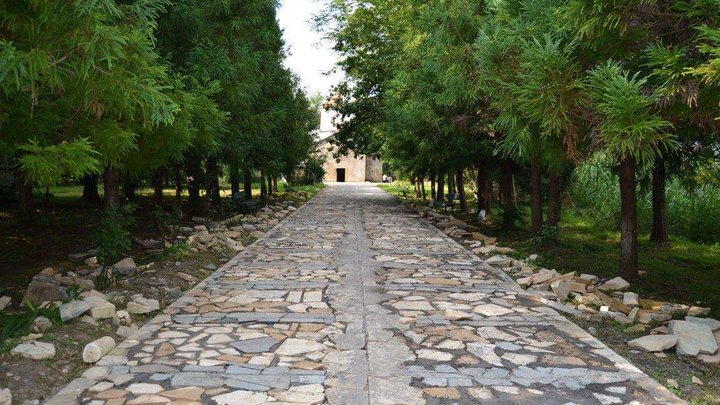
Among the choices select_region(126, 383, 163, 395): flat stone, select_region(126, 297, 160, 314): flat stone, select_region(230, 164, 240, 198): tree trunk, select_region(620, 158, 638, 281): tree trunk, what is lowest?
select_region(126, 383, 163, 395): flat stone

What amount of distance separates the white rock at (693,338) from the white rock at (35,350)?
568 centimetres

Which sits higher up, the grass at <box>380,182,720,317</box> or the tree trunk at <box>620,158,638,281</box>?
the tree trunk at <box>620,158,638,281</box>

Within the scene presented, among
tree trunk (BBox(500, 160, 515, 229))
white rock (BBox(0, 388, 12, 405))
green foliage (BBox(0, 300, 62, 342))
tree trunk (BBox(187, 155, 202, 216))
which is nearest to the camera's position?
white rock (BBox(0, 388, 12, 405))

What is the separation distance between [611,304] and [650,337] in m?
1.39

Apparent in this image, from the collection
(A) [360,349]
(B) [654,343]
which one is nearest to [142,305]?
(A) [360,349]

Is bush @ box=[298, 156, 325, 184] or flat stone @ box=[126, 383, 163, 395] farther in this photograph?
bush @ box=[298, 156, 325, 184]

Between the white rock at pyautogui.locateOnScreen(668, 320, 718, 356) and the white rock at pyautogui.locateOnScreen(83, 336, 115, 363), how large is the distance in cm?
531

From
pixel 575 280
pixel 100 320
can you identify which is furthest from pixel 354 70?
pixel 100 320

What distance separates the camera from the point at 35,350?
459 centimetres

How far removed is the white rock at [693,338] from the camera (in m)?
5.07

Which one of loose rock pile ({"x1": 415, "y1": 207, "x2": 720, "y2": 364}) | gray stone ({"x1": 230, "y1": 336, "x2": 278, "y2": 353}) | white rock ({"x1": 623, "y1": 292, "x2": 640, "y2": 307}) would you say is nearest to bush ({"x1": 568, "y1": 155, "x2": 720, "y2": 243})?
loose rock pile ({"x1": 415, "y1": 207, "x2": 720, "y2": 364})

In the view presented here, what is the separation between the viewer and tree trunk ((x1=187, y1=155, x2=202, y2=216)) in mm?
16125

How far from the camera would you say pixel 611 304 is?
679 cm

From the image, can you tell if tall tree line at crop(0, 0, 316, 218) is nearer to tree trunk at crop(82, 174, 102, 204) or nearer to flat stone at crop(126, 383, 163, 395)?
flat stone at crop(126, 383, 163, 395)
